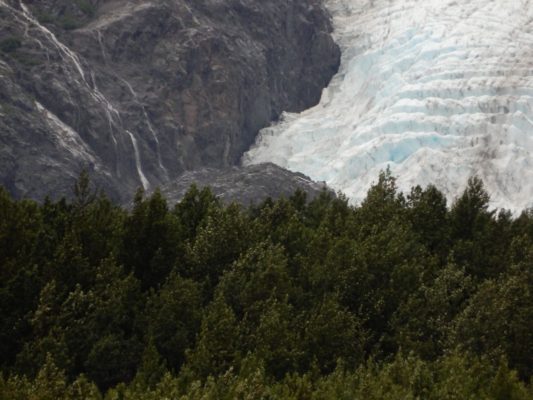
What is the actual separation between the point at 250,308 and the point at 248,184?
174 ft

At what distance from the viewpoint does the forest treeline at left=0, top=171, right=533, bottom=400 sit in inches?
1560

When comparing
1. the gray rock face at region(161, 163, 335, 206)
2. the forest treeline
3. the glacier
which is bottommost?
the forest treeline

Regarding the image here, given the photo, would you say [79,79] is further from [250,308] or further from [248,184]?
[250,308]

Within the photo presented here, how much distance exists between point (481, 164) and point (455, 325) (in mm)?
54703

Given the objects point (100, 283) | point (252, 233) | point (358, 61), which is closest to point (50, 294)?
point (100, 283)

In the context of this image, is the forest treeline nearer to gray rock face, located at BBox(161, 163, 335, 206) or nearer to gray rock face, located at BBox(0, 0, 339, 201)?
gray rock face, located at BBox(161, 163, 335, 206)

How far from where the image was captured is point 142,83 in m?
117

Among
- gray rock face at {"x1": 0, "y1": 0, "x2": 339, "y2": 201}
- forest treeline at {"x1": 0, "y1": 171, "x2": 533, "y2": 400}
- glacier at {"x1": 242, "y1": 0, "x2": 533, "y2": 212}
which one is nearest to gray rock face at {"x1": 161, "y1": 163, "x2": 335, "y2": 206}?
glacier at {"x1": 242, "y1": 0, "x2": 533, "y2": 212}

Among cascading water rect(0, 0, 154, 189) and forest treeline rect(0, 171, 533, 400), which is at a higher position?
cascading water rect(0, 0, 154, 189)

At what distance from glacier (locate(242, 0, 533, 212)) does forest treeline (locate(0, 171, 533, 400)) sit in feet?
131

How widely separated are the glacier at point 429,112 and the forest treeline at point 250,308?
131ft

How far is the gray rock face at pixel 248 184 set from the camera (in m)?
98.4

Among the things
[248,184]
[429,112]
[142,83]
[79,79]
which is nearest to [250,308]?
[248,184]

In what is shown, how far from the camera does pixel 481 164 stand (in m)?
101
